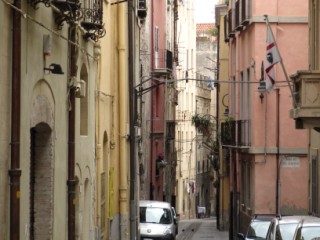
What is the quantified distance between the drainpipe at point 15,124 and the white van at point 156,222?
18.0 m

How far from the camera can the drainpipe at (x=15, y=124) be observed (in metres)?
12.0

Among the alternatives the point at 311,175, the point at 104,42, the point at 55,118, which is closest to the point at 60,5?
the point at 55,118

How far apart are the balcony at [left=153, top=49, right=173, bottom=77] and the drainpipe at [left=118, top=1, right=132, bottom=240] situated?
15365mm

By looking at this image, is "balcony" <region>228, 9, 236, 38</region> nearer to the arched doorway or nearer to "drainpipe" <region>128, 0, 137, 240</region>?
"drainpipe" <region>128, 0, 137, 240</region>

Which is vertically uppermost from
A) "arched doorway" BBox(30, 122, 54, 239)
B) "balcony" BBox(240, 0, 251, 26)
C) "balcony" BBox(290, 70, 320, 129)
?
"balcony" BBox(240, 0, 251, 26)

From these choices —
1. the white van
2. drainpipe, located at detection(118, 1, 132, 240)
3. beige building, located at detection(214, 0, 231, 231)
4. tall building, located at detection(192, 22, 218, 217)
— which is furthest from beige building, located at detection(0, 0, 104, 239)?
tall building, located at detection(192, 22, 218, 217)

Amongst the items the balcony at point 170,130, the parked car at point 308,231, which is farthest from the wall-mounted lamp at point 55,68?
the balcony at point 170,130

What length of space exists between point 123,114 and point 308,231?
10475mm

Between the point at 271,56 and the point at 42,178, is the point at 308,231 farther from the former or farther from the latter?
the point at 271,56

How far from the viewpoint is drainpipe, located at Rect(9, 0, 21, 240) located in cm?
1201

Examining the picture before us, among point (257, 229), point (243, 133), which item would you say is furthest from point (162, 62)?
point (257, 229)

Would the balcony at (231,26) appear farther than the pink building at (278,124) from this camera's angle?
Yes

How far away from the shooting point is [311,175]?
1125 inches

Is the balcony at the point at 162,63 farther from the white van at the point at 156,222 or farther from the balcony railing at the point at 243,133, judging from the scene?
the white van at the point at 156,222
